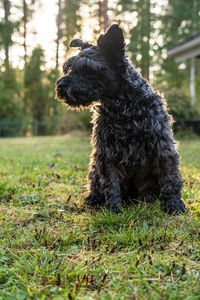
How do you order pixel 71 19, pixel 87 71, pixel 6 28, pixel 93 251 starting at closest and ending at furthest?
1. pixel 93 251
2. pixel 87 71
3. pixel 71 19
4. pixel 6 28

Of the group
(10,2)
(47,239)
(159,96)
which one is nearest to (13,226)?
(47,239)

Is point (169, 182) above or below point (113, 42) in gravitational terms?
below

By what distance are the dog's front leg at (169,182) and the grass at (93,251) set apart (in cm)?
15

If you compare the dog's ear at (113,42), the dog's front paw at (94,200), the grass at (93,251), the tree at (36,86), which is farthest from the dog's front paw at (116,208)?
the tree at (36,86)

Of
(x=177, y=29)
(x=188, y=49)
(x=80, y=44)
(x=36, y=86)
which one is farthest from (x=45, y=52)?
(x=80, y=44)

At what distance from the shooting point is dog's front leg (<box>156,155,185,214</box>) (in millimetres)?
3110

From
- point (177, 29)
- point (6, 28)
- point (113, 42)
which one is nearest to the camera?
point (113, 42)

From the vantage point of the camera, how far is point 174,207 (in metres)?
3.03

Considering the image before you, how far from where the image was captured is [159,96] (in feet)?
10.8

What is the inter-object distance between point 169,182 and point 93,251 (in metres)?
1.33

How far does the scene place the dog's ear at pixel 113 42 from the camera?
2967 mm

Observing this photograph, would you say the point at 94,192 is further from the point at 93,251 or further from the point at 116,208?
the point at 93,251

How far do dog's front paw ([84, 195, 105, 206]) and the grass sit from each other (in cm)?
10

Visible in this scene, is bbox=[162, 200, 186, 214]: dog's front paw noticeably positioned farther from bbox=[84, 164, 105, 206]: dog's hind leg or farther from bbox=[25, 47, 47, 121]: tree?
bbox=[25, 47, 47, 121]: tree
